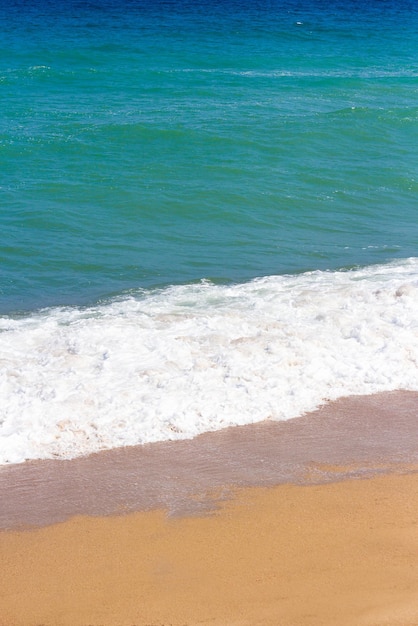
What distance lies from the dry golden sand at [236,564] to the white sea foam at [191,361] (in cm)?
130

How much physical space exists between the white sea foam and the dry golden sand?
1301 mm

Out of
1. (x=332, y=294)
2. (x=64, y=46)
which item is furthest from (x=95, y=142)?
(x=64, y=46)

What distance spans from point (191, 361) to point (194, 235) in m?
5.07

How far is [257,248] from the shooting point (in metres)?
12.7

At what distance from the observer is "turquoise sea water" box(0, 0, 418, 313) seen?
12289 mm

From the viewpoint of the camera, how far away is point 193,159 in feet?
54.0

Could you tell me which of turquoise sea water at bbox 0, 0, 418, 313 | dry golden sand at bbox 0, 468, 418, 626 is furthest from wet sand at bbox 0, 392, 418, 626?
turquoise sea water at bbox 0, 0, 418, 313

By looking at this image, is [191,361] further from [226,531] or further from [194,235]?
[194,235]

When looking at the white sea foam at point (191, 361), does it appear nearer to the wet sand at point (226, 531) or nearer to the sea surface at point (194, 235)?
the sea surface at point (194, 235)

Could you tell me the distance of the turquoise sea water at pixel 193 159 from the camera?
12.3 meters

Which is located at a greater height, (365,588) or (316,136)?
(316,136)

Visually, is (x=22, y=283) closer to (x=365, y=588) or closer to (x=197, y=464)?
(x=197, y=464)

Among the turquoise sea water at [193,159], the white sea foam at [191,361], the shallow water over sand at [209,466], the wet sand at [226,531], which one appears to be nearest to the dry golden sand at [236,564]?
the wet sand at [226,531]

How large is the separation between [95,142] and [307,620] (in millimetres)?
13661
